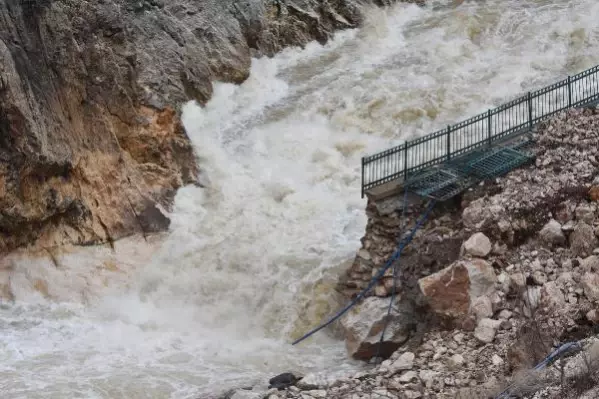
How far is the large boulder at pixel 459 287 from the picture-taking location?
1338 cm

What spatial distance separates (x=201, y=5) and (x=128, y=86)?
207 inches

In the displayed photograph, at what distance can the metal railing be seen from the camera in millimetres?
17156

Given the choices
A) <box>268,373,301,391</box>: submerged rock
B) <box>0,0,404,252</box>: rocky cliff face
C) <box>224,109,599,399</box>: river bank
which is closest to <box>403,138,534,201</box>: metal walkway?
<box>224,109,599,399</box>: river bank

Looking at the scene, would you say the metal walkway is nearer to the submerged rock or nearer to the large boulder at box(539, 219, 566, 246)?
the large boulder at box(539, 219, 566, 246)

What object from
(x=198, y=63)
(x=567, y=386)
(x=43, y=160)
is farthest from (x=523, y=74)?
(x=567, y=386)

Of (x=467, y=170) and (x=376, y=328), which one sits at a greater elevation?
(x=467, y=170)

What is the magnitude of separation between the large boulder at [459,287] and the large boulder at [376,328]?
848mm

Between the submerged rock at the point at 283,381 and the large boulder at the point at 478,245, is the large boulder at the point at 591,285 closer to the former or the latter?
the large boulder at the point at 478,245

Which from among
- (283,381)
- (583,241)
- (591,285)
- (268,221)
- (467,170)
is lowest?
(283,381)

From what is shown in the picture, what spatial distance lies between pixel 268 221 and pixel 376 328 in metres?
5.90

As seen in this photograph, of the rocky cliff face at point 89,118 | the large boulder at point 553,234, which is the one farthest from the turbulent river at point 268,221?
the large boulder at point 553,234

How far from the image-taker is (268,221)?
19891 mm

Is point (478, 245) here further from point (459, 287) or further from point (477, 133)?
point (477, 133)

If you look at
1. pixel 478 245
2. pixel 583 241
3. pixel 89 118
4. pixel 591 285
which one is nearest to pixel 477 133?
pixel 478 245
